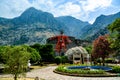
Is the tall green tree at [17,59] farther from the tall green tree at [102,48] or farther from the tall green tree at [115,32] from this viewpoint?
the tall green tree at [102,48]

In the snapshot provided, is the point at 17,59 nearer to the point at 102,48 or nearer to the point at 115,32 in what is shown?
the point at 115,32

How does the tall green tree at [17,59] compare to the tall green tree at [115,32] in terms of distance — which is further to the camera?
the tall green tree at [115,32]

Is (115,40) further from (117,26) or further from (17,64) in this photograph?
(17,64)

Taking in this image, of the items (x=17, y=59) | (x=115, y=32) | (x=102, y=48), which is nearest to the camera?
(x=17, y=59)

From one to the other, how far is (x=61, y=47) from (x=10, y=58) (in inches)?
2887

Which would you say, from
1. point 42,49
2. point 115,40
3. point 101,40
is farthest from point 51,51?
point 115,40

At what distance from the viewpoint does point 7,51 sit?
1378 inches

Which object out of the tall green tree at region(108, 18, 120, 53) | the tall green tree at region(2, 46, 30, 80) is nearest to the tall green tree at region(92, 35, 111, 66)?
the tall green tree at region(108, 18, 120, 53)

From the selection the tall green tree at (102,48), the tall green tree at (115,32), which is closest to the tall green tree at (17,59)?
the tall green tree at (115,32)

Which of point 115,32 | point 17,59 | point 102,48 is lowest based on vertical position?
point 17,59

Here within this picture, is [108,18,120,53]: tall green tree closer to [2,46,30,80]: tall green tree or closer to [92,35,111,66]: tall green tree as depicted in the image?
[2,46,30,80]: tall green tree

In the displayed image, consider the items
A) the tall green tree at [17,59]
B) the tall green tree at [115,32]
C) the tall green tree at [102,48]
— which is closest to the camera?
the tall green tree at [17,59]

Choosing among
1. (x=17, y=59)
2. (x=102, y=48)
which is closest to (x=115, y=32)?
(x=17, y=59)

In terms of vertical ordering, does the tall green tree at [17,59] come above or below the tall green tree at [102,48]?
below
